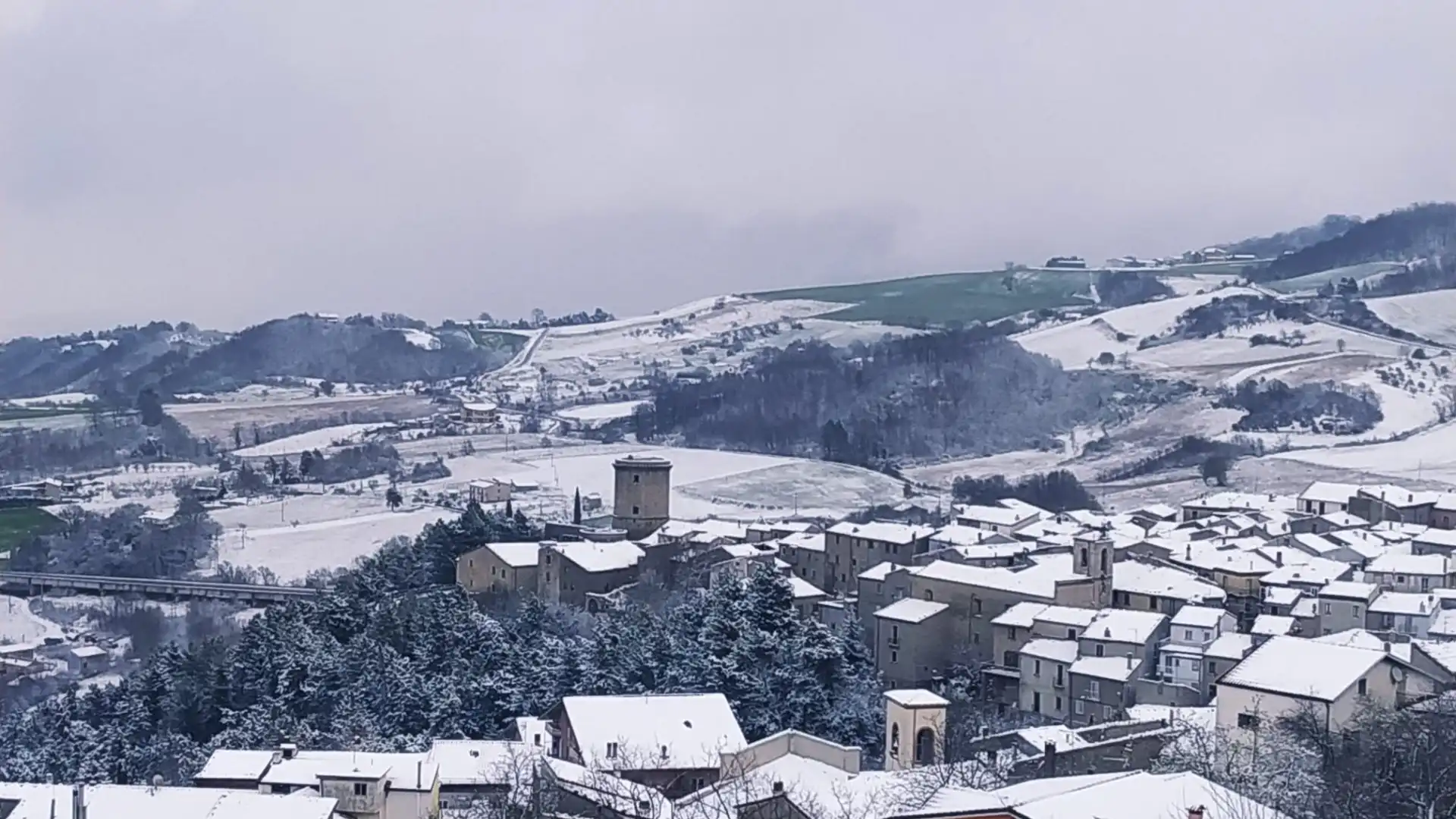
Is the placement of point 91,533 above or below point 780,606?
below

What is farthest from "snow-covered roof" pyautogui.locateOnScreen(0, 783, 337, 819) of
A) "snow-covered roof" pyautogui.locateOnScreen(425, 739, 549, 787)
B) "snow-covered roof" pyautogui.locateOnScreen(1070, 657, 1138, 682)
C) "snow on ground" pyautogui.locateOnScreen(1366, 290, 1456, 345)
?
"snow on ground" pyautogui.locateOnScreen(1366, 290, 1456, 345)

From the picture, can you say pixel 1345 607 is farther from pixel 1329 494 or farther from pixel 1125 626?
pixel 1329 494

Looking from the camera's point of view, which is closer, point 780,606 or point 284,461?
point 780,606

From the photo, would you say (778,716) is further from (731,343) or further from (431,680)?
(731,343)

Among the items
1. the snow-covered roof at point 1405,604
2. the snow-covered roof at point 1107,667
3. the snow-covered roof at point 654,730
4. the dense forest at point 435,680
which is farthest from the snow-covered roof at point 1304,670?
the snow-covered roof at point 1405,604

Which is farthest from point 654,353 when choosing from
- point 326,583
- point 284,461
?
point 326,583

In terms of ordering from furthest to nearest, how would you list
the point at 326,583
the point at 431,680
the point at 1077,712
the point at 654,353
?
the point at 654,353
the point at 326,583
the point at 431,680
the point at 1077,712

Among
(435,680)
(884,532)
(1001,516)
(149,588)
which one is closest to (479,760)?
(435,680)
